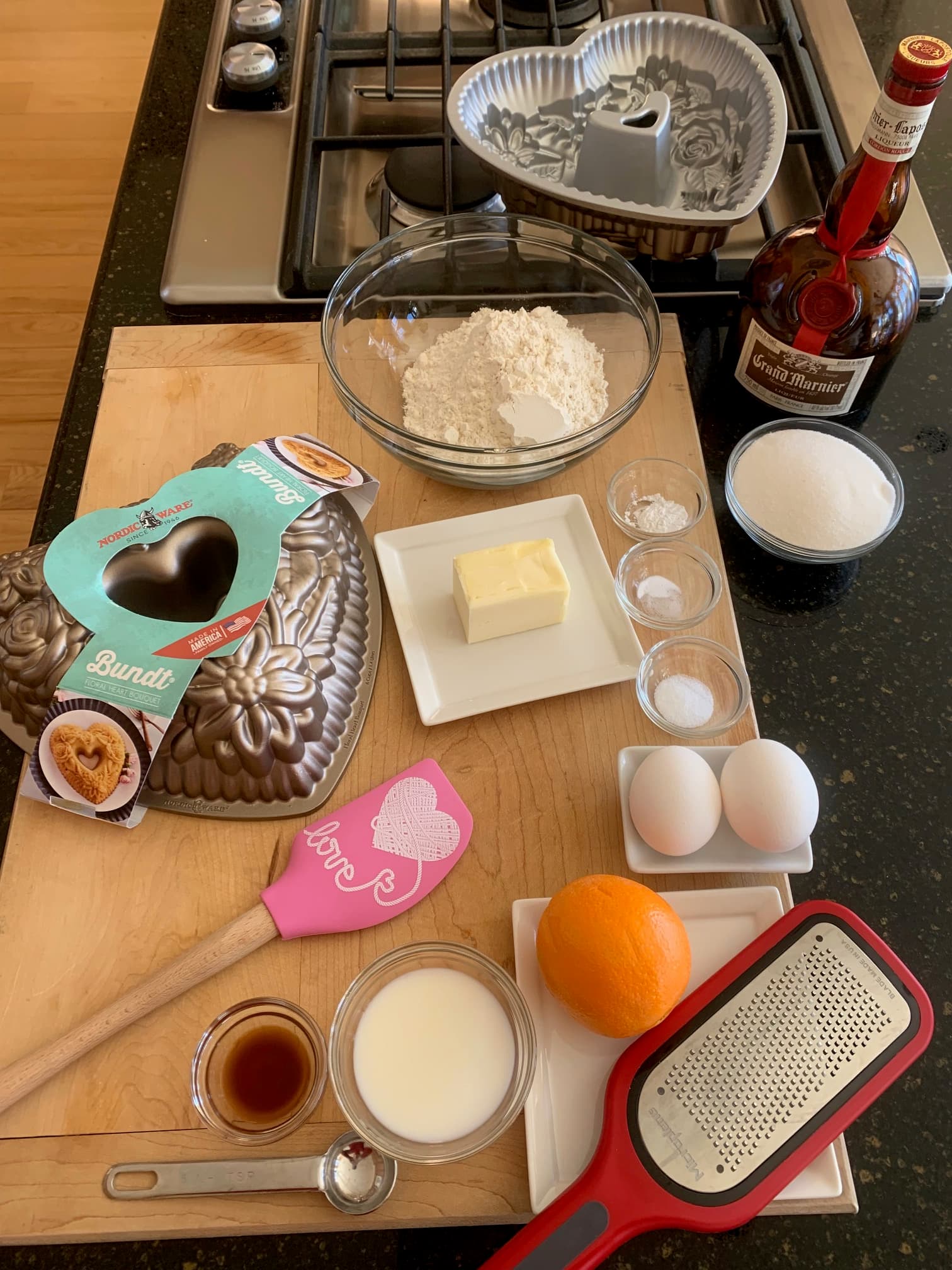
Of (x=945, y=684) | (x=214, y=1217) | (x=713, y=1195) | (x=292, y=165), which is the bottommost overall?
(x=214, y=1217)

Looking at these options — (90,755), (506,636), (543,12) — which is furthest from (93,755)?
(543,12)

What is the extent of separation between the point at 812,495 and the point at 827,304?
176mm

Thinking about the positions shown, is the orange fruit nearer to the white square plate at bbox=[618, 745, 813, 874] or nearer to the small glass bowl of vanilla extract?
the white square plate at bbox=[618, 745, 813, 874]

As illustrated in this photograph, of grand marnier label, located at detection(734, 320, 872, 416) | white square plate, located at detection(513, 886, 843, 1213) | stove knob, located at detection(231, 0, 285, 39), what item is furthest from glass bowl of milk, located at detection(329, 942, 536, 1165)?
stove knob, located at detection(231, 0, 285, 39)

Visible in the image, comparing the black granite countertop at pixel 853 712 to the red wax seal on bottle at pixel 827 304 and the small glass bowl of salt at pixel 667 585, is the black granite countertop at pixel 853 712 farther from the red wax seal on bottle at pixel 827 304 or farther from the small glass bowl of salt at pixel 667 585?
the red wax seal on bottle at pixel 827 304

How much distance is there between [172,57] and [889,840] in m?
1.36

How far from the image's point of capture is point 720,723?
0.80 meters

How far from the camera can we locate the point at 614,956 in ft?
2.03

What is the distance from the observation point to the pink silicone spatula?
2.18 feet

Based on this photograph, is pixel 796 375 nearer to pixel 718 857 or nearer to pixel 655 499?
pixel 655 499

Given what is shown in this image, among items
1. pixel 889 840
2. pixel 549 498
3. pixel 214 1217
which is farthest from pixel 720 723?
pixel 214 1217

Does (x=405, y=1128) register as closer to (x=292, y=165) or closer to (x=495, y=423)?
(x=495, y=423)

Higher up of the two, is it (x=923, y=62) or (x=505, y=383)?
(x=923, y=62)

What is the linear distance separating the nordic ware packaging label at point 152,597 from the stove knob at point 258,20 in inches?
27.4
